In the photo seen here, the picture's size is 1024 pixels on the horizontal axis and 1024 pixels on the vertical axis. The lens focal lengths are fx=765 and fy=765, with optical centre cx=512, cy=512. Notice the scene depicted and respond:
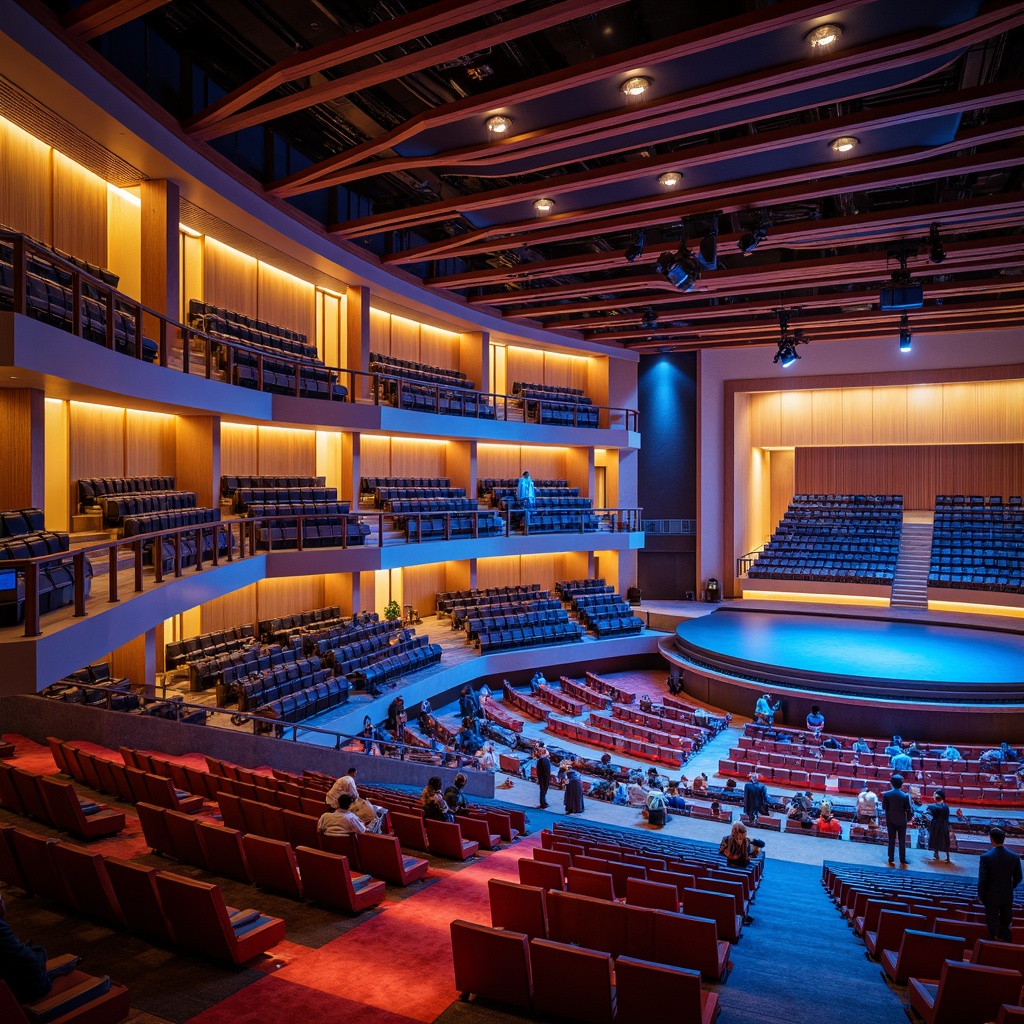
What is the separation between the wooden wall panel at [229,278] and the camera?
47.3 feet

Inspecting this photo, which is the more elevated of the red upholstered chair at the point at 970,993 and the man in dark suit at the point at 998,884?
the red upholstered chair at the point at 970,993

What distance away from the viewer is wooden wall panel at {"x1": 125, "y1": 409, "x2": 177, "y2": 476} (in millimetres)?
12047

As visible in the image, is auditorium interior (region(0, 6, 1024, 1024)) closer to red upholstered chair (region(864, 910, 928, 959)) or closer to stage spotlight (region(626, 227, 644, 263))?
red upholstered chair (region(864, 910, 928, 959))

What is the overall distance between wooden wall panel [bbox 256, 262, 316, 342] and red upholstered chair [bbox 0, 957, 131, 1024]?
47.1 feet

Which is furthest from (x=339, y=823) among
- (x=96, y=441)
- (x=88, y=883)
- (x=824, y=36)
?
(x=824, y=36)

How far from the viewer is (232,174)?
1214 centimetres

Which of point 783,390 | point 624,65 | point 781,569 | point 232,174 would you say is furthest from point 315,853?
point 783,390

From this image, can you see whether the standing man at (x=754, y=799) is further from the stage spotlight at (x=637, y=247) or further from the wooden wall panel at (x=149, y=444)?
the wooden wall panel at (x=149, y=444)

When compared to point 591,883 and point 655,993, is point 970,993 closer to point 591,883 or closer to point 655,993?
point 655,993

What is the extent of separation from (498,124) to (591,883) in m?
8.73

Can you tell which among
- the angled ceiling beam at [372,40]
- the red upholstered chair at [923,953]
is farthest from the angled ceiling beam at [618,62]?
the red upholstered chair at [923,953]

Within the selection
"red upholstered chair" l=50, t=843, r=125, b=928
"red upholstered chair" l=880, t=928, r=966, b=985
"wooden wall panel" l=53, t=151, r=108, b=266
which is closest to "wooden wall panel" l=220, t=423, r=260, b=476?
"wooden wall panel" l=53, t=151, r=108, b=266

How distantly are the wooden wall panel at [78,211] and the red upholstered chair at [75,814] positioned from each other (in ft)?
26.3

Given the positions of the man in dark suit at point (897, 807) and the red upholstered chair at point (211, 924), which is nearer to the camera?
the red upholstered chair at point (211, 924)
